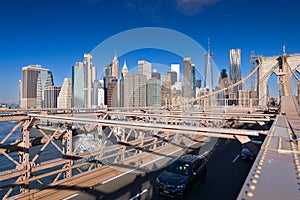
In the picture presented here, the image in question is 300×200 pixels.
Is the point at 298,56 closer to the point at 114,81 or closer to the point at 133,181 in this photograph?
the point at 114,81

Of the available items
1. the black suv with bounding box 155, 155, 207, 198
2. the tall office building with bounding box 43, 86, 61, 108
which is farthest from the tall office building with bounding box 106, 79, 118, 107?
the black suv with bounding box 155, 155, 207, 198

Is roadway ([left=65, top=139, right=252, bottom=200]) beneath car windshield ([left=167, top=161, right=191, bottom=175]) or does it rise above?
beneath

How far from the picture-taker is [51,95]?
4212 centimetres

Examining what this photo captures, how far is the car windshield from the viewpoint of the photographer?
7996 millimetres

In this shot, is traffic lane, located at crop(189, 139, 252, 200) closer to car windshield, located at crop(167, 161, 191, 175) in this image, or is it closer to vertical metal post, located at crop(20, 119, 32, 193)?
car windshield, located at crop(167, 161, 191, 175)

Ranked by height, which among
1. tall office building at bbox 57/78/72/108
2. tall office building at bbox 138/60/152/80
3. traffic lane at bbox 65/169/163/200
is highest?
tall office building at bbox 138/60/152/80

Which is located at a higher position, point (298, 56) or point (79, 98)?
point (298, 56)

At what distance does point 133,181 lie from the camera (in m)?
8.62

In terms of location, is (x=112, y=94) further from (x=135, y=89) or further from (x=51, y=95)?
(x=51, y=95)

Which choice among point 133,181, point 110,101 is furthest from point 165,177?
point 110,101

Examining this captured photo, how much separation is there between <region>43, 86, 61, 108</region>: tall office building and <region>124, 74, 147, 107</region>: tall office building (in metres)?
17.2

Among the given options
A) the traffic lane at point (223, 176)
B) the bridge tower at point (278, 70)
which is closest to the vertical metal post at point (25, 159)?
the traffic lane at point (223, 176)

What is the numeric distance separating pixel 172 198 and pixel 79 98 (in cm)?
2353

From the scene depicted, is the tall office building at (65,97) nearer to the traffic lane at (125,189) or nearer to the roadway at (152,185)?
the traffic lane at (125,189)
